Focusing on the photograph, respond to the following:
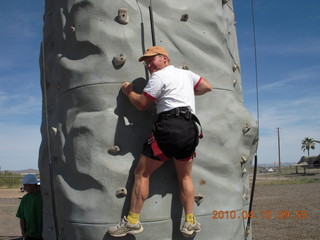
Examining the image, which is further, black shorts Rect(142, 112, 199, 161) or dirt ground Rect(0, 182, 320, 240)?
dirt ground Rect(0, 182, 320, 240)

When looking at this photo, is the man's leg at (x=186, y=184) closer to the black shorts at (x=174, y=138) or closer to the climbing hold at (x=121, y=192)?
the black shorts at (x=174, y=138)

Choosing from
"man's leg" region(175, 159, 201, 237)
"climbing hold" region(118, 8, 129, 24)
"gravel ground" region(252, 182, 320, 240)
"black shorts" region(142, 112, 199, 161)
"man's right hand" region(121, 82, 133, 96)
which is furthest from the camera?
"gravel ground" region(252, 182, 320, 240)

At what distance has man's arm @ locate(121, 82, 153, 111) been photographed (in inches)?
115

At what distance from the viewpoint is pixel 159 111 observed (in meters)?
2.96

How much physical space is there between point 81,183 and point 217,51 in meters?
1.86

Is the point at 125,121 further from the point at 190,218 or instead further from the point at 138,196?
the point at 190,218

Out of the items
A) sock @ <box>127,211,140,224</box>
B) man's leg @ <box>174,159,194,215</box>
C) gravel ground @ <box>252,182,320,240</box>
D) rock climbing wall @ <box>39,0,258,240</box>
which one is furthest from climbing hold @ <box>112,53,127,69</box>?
gravel ground @ <box>252,182,320,240</box>

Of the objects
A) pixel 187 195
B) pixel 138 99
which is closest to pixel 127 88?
pixel 138 99

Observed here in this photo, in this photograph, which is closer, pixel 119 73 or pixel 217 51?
pixel 119 73

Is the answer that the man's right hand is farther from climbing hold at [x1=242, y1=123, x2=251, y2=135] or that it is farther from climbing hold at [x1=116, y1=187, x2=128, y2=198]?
climbing hold at [x1=242, y1=123, x2=251, y2=135]

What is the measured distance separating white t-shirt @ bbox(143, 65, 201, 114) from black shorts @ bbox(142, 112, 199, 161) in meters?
0.11

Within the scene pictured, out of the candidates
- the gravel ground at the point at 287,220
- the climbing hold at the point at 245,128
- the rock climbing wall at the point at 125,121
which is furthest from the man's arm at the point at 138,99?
the gravel ground at the point at 287,220

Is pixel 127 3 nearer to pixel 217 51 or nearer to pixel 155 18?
pixel 155 18

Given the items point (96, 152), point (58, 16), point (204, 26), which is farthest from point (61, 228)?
point (204, 26)
